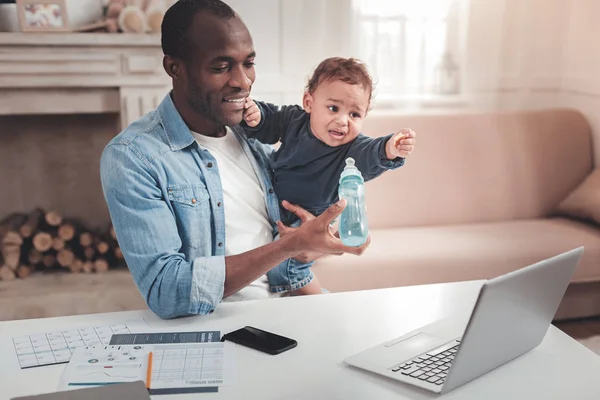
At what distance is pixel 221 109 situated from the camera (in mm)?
1784

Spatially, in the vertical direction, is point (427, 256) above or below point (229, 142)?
below

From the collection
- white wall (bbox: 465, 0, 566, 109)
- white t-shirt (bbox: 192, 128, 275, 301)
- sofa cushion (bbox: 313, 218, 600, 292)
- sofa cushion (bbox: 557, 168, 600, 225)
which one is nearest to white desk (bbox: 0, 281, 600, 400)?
white t-shirt (bbox: 192, 128, 275, 301)

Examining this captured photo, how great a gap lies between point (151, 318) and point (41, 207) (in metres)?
2.20

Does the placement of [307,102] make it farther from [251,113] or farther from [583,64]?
[583,64]

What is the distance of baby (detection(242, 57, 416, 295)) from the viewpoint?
6.02 feet

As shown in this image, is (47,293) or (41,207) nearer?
(47,293)

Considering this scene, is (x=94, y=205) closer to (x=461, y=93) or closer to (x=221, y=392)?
(x=461, y=93)

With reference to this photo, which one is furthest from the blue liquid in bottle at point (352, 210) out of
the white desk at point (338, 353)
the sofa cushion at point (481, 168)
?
the sofa cushion at point (481, 168)

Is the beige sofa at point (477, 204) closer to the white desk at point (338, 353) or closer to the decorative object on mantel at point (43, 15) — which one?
the white desk at point (338, 353)

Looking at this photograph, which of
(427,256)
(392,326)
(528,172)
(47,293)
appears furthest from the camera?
(528,172)

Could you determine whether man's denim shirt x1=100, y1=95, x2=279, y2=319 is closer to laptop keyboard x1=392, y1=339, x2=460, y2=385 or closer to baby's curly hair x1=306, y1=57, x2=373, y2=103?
baby's curly hair x1=306, y1=57, x2=373, y2=103

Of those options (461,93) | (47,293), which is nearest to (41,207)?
(47,293)

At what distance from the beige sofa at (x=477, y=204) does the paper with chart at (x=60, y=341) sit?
1.39m

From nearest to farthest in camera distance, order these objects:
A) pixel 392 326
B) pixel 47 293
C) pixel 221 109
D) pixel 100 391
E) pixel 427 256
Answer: pixel 100 391 → pixel 392 326 → pixel 221 109 → pixel 427 256 → pixel 47 293
